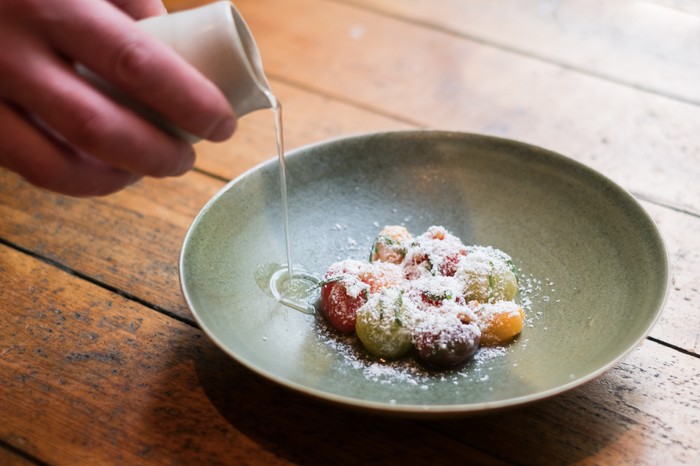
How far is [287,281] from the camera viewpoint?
2.99 feet

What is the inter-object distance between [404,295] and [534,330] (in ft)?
0.46

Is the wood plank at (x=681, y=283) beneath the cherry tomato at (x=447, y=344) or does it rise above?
above

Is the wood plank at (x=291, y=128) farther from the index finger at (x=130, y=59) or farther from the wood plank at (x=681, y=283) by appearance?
the index finger at (x=130, y=59)

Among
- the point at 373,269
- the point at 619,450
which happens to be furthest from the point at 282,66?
the point at 619,450

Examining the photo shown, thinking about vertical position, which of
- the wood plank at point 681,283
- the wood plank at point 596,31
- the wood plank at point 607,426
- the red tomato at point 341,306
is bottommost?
the red tomato at point 341,306

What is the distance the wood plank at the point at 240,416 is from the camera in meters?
0.74

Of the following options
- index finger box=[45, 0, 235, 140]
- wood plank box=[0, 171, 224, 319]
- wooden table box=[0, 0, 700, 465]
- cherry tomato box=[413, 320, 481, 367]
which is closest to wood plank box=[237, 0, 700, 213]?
wooden table box=[0, 0, 700, 465]

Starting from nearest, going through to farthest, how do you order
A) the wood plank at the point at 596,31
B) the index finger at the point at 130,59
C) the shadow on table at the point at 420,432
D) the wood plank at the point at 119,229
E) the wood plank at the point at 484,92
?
the index finger at the point at 130,59, the shadow on table at the point at 420,432, the wood plank at the point at 119,229, the wood plank at the point at 484,92, the wood plank at the point at 596,31

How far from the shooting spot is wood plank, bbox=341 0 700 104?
4.76 ft

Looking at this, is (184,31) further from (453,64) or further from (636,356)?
(453,64)

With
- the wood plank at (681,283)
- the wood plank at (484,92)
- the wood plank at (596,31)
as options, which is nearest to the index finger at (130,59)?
the wood plank at (681,283)

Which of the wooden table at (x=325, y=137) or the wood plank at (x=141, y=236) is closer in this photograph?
the wooden table at (x=325, y=137)

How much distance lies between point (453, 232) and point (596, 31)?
80 cm

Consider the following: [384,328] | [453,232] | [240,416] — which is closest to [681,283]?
[453,232]
